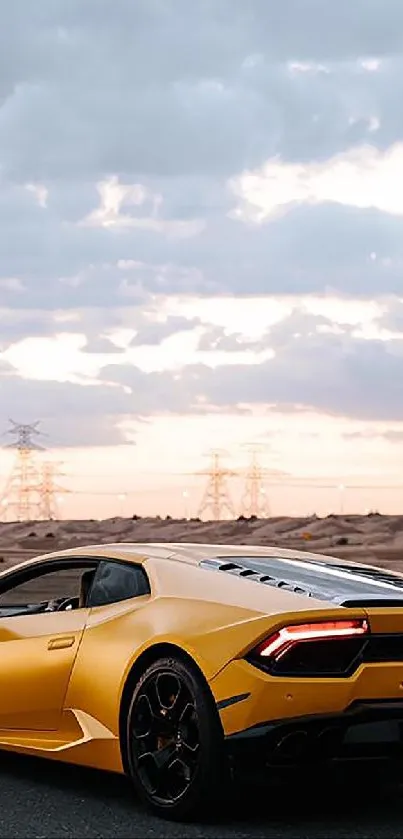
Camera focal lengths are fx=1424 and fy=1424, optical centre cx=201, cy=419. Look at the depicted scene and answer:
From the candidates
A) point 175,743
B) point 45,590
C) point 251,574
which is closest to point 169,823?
point 175,743

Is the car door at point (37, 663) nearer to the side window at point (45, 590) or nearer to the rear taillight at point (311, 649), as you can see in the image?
the rear taillight at point (311, 649)

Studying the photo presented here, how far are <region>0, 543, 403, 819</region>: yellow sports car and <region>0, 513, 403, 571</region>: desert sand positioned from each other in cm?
2660

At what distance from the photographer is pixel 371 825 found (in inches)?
257

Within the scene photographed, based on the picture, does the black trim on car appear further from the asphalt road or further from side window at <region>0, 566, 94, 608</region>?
side window at <region>0, 566, 94, 608</region>

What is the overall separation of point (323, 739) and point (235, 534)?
40714mm

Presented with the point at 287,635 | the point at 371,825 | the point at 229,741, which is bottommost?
the point at 371,825

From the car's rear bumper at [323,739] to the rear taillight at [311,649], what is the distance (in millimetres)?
217

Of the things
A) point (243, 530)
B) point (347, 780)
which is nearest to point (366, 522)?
point (243, 530)

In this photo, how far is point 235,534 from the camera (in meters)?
47.0

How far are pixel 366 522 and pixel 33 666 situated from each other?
134 ft

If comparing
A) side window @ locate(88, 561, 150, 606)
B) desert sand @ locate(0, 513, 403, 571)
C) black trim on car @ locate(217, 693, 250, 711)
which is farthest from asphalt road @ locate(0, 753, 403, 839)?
desert sand @ locate(0, 513, 403, 571)

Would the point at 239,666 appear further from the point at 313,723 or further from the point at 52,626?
the point at 52,626

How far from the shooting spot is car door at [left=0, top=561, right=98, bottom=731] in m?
7.46

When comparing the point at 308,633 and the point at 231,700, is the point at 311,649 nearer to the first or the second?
the point at 308,633
